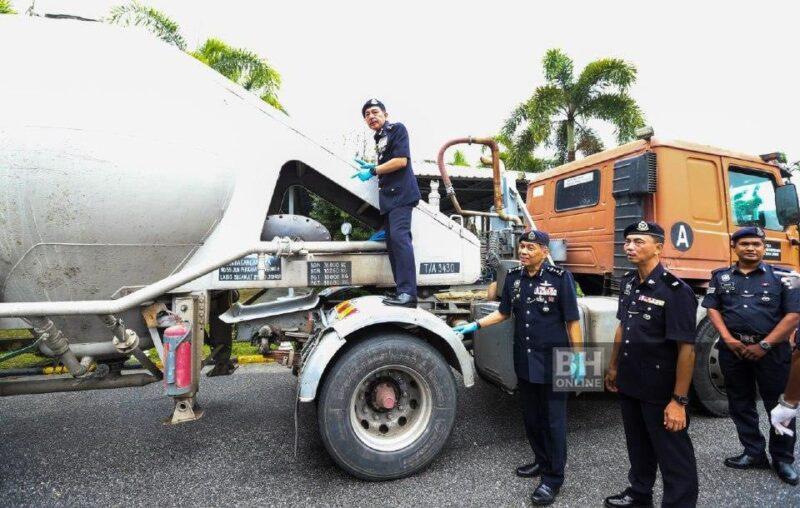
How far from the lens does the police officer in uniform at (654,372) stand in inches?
84.0

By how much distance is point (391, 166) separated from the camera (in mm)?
2963

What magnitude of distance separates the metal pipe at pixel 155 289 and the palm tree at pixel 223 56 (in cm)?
848

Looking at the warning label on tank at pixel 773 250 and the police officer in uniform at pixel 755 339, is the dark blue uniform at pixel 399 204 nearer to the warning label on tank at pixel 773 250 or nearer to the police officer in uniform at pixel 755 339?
the police officer in uniform at pixel 755 339

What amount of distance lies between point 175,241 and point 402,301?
147cm

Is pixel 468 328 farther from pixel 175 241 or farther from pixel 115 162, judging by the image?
pixel 115 162

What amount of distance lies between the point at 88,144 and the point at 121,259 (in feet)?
2.21

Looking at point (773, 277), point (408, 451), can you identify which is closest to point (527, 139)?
point (773, 277)

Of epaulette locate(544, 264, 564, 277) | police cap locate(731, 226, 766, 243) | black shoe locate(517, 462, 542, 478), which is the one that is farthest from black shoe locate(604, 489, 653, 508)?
police cap locate(731, 226, 766, 243)

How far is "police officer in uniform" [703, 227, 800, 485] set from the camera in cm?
282

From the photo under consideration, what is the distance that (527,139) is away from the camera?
1639cm

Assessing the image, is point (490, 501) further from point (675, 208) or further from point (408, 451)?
point (675, 208)

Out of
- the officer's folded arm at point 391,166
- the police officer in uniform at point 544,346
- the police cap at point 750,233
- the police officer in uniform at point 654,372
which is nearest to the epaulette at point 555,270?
the police officer in uniform at point 544,346

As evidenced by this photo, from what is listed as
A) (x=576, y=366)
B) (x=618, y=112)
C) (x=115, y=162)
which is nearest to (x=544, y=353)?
(x=576, y=366)

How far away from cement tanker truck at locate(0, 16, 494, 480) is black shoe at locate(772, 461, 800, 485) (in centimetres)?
204
